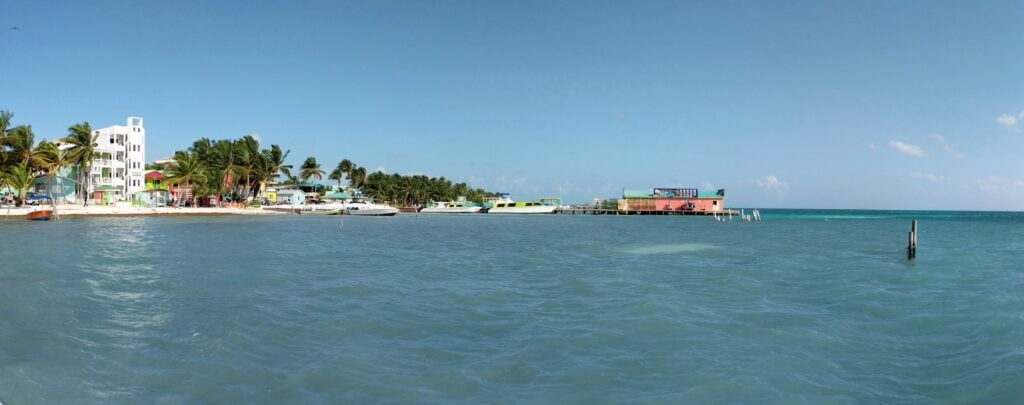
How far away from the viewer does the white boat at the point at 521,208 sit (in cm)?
10894

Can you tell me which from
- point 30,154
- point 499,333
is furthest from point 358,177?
point 499,333

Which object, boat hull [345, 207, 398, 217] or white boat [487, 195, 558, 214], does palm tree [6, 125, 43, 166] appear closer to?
boat hull [345, 207, 398, 217]

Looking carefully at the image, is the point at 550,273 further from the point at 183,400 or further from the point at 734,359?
the point at 183,400

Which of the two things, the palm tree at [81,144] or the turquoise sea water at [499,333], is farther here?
the palm tree at [81,144]

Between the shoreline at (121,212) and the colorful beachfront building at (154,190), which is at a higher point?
the colorful beachfront building at (154,190)

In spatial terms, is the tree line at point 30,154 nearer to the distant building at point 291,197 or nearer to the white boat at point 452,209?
the distant building at point 291,197

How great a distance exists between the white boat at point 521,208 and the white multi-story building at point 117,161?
62.2 metres

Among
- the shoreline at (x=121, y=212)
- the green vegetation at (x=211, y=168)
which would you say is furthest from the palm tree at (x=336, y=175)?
the shoreline at (x=121, y=212)

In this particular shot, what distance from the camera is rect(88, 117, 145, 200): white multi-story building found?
6856 cm

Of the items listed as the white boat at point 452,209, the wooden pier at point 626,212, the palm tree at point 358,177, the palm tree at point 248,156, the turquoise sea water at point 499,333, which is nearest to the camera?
the turquoise sea water at point 499,333

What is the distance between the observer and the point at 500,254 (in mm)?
25031

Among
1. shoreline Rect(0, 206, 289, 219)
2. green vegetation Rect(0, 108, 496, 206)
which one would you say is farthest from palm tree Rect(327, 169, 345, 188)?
shoreline Rect(0, 206, 289, 219)

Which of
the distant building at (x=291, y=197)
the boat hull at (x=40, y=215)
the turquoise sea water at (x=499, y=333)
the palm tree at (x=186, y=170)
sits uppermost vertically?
the palm tree at (x=186, y=170)

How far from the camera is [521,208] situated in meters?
110
